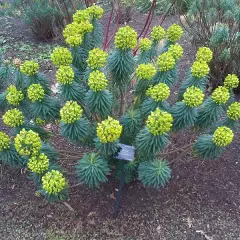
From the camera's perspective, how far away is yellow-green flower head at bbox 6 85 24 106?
8.06 feet

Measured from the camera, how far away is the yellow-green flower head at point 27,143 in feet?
7.09

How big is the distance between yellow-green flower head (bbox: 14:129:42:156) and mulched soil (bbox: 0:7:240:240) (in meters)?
0.92

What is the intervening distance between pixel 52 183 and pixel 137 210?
41.3 inches

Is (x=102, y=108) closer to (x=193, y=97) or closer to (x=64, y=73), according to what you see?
(x=64, y=73)

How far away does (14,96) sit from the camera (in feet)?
8.07

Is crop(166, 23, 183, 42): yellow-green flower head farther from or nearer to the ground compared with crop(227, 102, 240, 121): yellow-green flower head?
farther from the ground

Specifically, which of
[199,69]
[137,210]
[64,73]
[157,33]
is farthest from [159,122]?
[137,210]

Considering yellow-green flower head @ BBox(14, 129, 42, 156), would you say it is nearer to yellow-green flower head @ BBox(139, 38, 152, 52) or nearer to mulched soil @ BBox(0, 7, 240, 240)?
mulched soil @ BBox(0, 7, 240, 240)

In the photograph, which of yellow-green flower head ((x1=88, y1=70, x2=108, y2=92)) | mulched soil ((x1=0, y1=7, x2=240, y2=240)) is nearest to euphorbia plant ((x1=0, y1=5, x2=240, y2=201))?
yellow-green flower head ((x1=88, y1=70, x2=108, y2=92))

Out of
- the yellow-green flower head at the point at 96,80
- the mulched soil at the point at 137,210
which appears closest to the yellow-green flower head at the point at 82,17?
the yellow-green flower head at the point at 96,80

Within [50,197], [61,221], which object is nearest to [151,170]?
[50,197]

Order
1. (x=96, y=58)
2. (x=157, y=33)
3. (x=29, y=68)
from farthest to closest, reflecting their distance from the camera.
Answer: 1. (x=157, y=33)
2. (x=29, y=68)
3. (x=96, y=58)

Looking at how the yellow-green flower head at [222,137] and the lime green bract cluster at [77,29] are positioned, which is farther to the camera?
the lime green bract cluster at [77,29]

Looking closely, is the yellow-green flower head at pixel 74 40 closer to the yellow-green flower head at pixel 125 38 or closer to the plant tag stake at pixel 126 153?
the yellow-green flower head at pixel 125 38
